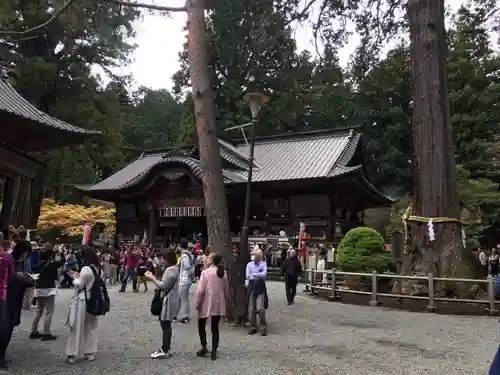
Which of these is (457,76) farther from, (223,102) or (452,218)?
(452,218)

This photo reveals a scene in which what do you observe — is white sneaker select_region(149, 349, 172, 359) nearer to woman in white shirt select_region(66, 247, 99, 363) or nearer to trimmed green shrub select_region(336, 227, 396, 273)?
woman in white shirt select_region(66, 247, 99, 363)

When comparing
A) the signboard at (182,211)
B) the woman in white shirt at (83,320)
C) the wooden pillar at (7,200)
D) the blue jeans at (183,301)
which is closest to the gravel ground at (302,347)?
the woman in white shirt at (83,320)

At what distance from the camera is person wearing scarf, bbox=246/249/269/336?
8484 mm

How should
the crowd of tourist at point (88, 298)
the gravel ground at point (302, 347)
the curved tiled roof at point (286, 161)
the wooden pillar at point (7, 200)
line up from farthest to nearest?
the curved tiled roof at point (286, 161)
the wooden pillar at point (7, 200)
the gravel ground at point (302, 347)
the crowd of tourist at point (88, 298)

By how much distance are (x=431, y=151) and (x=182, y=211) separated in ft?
55.2

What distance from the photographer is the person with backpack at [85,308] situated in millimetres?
6188

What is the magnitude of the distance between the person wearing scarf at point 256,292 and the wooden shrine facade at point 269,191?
15.8 metres

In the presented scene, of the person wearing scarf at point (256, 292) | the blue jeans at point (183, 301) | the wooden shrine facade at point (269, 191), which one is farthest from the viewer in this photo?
the wooden shrine facade at point (269, 191)

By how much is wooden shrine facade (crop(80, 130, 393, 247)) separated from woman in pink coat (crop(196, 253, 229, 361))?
17940 millimetres

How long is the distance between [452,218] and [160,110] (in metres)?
47.1

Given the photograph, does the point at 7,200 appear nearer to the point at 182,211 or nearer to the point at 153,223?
the point at 182,211

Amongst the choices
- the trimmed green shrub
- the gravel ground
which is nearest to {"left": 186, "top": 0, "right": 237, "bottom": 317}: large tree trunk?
the gravel ground

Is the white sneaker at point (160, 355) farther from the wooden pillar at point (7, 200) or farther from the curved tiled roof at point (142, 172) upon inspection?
the curved tiled roof at point (142, 172)

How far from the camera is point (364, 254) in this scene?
551 inches
